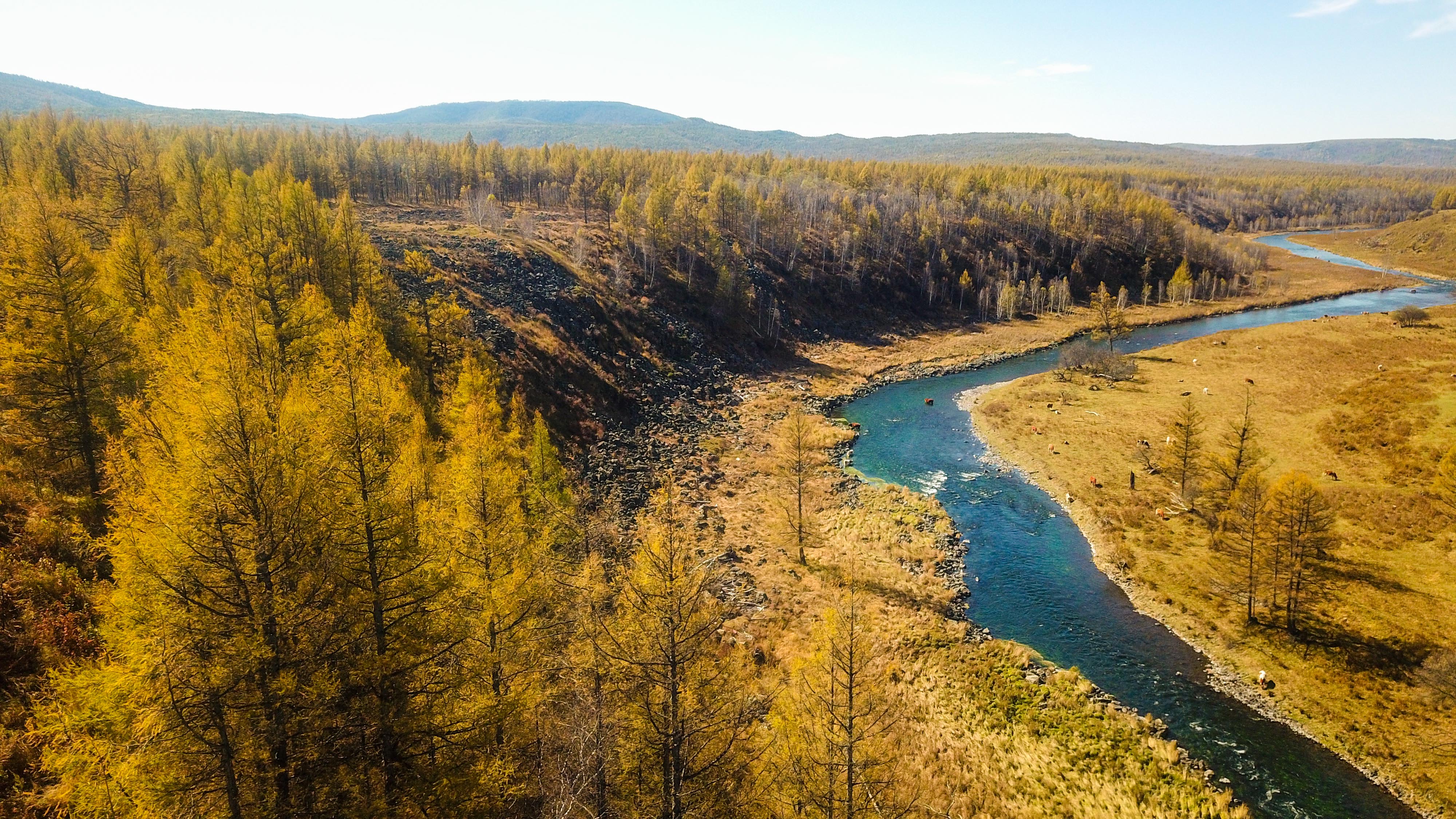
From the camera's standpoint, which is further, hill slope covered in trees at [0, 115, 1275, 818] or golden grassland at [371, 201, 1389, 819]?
golden grassland at [371, 201, 1389, 819]

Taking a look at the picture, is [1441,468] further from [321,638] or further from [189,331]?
[189,331]

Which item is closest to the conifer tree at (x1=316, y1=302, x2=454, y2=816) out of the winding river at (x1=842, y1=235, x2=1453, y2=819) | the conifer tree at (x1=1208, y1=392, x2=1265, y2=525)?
the winding river at (x1=842, y1=235, x2=1453, y2=819)

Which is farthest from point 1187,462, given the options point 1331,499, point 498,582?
point 498,582

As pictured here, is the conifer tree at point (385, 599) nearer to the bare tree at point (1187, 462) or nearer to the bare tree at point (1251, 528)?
the bare tree at point (1251, 528)

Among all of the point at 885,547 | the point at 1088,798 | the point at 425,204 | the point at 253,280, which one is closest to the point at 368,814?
the point at 1088,798

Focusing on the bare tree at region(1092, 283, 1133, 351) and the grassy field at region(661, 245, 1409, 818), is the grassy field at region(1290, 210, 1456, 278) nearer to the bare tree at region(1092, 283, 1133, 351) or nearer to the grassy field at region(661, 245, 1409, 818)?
the bare tree at region(1092, 283, 1133, 351)
